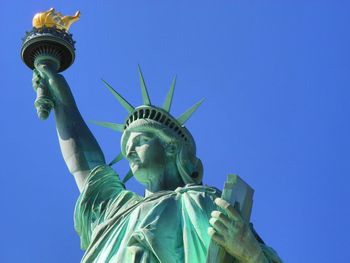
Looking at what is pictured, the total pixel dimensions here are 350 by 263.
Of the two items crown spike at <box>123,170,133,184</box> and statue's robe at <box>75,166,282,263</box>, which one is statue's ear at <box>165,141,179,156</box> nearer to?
statue's robe at <box>75,166,282,263</box>

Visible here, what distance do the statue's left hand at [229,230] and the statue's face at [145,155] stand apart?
2044 millimetres

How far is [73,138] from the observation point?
13.1 metres

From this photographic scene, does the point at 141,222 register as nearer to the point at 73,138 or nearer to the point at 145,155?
the point at 145,155

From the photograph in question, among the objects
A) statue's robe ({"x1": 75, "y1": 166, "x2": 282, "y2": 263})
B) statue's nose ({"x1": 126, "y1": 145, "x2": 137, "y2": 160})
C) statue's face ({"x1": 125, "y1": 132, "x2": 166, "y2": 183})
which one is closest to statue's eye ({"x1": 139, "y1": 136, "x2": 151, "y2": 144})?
statue's face ({"x1": 125, "y1": 132, "x2": 166, "y2": 183})

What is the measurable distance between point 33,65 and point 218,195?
399 cm

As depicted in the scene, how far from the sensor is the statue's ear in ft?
40.2

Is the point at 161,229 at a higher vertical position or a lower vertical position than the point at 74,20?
lower

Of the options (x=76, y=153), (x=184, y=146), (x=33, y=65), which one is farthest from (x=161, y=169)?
(x=33, y=65)

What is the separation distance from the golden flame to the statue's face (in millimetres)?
2831

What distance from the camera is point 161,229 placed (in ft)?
35.7

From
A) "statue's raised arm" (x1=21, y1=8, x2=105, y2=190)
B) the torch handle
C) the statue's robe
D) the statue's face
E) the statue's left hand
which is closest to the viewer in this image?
the statue's left hand

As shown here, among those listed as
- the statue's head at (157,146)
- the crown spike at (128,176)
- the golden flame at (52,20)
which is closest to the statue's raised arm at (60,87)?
the golden flame at (52,20)

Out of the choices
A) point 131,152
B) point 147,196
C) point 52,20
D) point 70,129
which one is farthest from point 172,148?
point 52,20

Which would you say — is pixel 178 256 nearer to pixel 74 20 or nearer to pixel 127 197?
pixel 127 197
